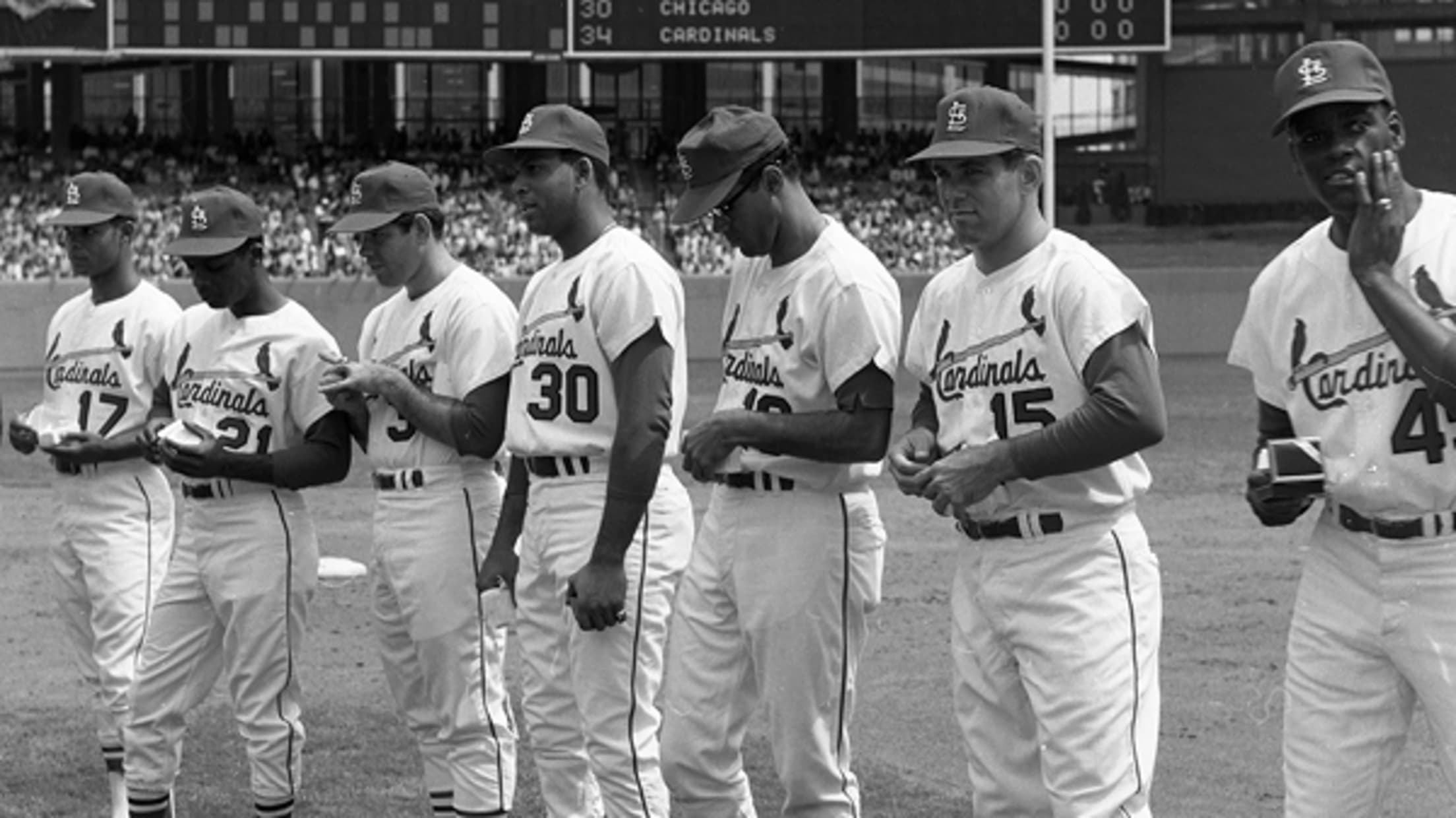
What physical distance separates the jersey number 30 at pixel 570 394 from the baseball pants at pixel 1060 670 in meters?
1.22

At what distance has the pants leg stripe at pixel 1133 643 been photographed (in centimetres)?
439

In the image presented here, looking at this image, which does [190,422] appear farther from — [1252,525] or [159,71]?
[159,71]

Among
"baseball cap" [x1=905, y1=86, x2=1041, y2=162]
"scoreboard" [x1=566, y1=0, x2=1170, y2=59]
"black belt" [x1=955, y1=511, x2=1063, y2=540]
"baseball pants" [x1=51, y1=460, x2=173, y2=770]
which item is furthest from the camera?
"scoreboard" [x1=566, y1=0, x2=1170, y2=59]

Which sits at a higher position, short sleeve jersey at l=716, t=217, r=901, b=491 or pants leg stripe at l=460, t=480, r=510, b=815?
short sleeve jersey at l=716, t=217, r=901, b=491

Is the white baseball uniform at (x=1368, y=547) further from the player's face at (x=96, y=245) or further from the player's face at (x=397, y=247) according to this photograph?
the player's face at (x=96, y=245)

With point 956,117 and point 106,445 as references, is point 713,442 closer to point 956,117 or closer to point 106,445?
point 956,117

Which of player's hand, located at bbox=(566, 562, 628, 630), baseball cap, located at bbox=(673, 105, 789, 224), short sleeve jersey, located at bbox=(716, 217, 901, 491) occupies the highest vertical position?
baseball cap, located at bbox=(673, 105, 789, 224)

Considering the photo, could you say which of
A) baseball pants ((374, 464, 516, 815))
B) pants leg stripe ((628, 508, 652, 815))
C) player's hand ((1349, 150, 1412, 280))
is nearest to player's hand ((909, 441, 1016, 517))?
player's hand ((1349, 150, 1412, 280))

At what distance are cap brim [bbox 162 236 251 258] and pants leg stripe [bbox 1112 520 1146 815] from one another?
3047mm

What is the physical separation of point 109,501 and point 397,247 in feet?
5.53

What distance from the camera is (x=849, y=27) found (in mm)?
32219

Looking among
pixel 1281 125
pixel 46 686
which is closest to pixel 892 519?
pixel 46 686

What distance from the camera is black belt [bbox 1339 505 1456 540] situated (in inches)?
159

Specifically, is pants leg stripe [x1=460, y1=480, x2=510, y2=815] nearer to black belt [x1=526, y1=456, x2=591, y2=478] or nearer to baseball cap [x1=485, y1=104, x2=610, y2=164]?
black belt [x1=526, y1=456, x2=591, y2=478]
